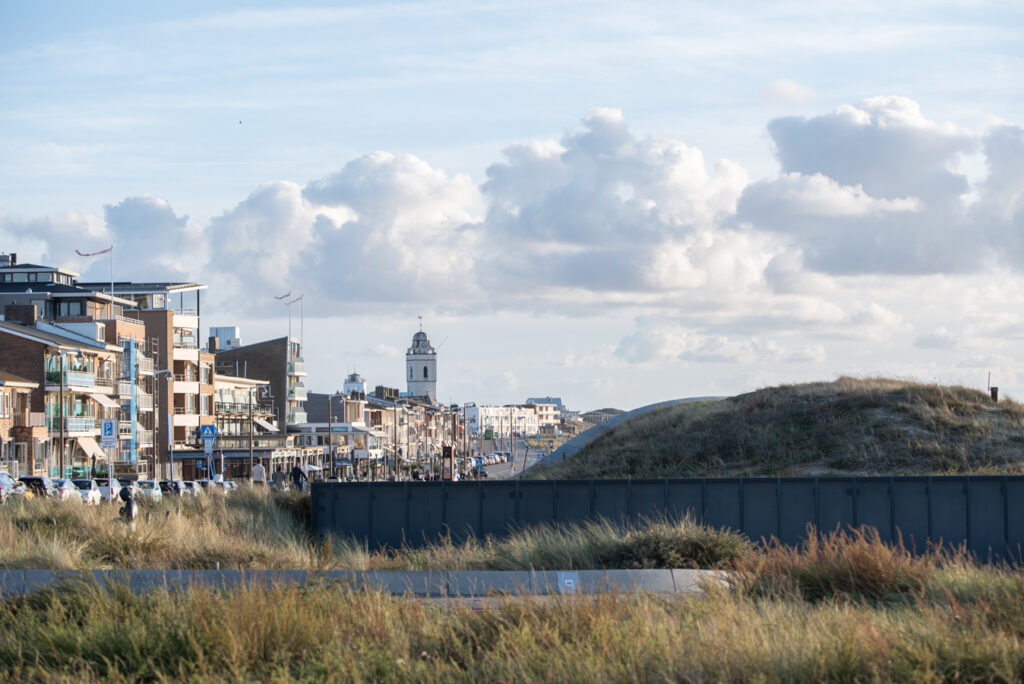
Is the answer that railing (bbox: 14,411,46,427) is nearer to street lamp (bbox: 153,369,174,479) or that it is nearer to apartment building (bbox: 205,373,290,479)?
street lamp (bbox: 153,369,174,479)

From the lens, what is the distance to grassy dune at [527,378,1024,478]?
1626 inches

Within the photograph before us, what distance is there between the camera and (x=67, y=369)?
66.4 meters

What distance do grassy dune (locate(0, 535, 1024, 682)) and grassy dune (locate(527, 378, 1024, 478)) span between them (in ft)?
102

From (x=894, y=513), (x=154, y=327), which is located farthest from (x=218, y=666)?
(x=154, y=327)

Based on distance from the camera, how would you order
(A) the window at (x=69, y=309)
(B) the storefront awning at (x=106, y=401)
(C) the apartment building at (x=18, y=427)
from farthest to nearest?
(A) the window at (x=69, y=309), (B) the storefront awning at (x=106, y=401), (C) the apartment building at (x=18, y=427)

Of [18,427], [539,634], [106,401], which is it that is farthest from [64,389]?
[539,634]

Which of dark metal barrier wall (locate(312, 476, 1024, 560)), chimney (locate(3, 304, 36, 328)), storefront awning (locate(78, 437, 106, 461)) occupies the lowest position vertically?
dark metal barrier wall (locate(312, 476, 1024, 560))

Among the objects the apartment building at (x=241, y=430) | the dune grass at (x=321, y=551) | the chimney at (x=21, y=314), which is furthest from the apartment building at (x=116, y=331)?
the dune grass at (x=321, y=551)

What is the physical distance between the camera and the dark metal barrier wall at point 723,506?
87.0 ft

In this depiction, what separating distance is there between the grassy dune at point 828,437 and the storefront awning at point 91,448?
105ft

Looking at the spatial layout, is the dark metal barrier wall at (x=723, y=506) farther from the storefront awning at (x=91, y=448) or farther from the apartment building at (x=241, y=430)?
the apartment building at (x=241, y=430)

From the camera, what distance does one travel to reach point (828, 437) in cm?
4462

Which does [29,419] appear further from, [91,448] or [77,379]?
[91,448]

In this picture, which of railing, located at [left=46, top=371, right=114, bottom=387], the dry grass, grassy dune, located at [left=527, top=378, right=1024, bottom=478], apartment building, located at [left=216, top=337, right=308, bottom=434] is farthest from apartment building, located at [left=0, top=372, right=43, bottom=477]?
the dry grass
